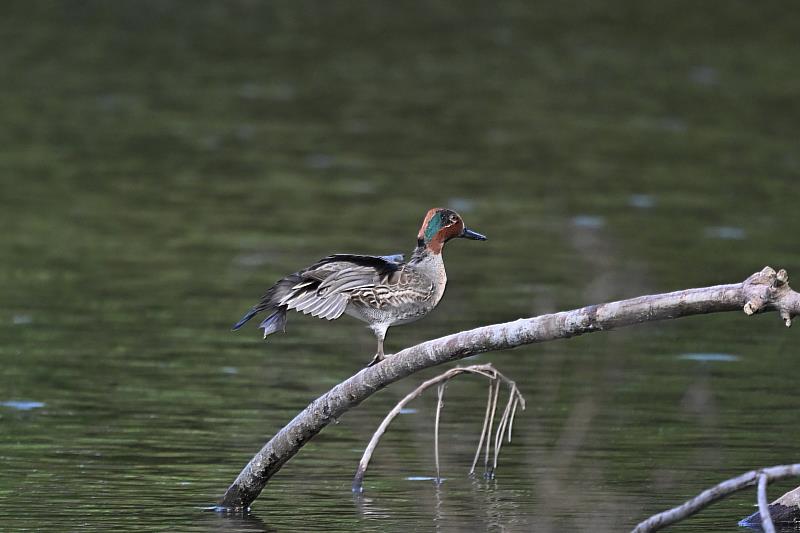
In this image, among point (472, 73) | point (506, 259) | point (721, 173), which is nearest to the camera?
point (506, 259)

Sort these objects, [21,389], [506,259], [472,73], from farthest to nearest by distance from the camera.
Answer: [472,73] → [506,259] → [21,389]

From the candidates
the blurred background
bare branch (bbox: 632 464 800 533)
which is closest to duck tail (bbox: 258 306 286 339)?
the blurred background

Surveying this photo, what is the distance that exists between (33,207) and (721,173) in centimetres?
1017

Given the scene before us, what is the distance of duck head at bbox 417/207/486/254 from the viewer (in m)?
9.23

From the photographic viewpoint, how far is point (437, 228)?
9266 millimetres

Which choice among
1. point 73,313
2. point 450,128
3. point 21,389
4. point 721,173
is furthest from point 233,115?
point 21,389

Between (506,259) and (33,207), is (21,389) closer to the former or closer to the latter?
(506,259)

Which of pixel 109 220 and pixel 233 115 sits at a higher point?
pixel 233 115

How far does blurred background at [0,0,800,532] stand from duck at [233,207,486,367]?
2.94ft

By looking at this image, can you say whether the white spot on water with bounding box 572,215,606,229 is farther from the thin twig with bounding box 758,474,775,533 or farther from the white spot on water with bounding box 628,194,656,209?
the thin twig with bounding box 758,474,775,533

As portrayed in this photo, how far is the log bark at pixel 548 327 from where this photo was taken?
788 cm

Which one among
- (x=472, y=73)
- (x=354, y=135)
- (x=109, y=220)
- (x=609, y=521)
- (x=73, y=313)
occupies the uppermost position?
(x=472, y=73)

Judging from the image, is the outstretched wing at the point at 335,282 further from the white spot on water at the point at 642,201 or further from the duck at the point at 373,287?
the white spot on water at the point at 642,201

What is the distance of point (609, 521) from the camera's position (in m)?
10.3
